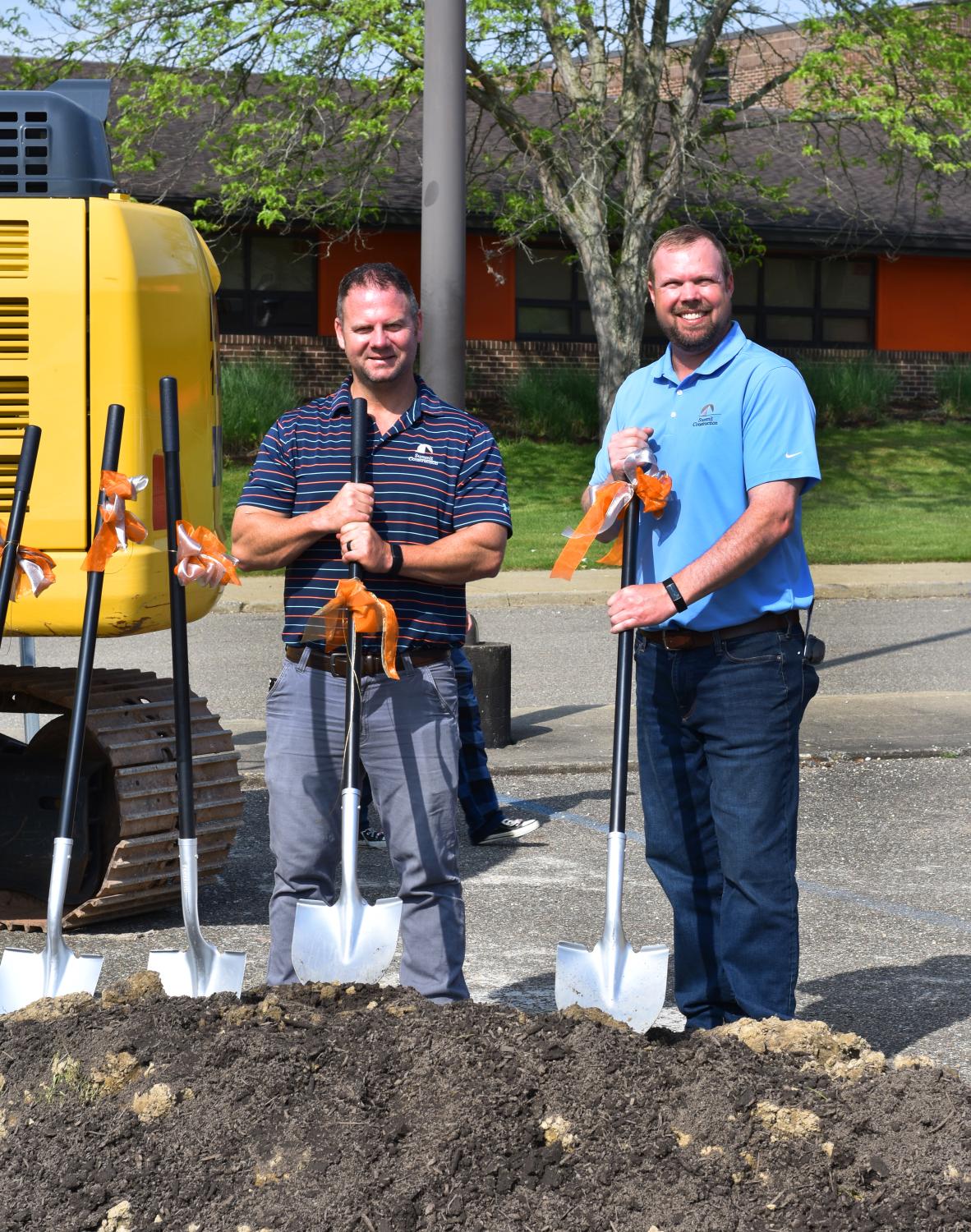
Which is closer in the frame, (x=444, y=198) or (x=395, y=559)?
(x=395, y=559)

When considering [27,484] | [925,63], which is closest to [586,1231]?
[27,484]

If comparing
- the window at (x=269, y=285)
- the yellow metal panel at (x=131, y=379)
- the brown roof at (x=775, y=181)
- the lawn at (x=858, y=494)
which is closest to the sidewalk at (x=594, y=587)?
the lawn at (x=858, y=494)

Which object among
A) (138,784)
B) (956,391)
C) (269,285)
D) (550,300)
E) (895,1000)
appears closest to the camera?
(895,1000)

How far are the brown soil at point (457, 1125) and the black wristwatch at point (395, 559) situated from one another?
1.01m

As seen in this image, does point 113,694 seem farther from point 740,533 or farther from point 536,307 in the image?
point 536,307

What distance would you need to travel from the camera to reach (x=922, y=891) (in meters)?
6.36

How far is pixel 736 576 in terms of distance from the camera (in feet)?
13.2

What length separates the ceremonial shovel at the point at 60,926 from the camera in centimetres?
408

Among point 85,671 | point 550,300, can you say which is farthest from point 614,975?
point 550,300

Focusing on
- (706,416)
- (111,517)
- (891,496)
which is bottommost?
(891,496)

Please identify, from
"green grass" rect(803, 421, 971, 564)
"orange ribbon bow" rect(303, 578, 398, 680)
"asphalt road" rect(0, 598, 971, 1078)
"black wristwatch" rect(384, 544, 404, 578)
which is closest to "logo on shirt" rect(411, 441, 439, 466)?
"black wristwatch" rect(384, 544, 404, 578)

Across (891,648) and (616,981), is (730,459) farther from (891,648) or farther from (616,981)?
(891,648)

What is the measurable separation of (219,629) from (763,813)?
10547 millimetres

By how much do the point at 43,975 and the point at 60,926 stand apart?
0.44 ft
